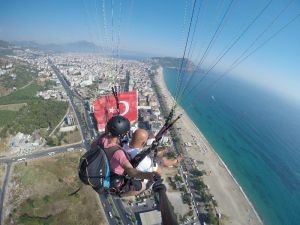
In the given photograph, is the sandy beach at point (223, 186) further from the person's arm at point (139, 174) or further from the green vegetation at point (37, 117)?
the person's arm at point (139, 174)

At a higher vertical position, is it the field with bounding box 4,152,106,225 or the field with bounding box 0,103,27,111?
the field with bounding box 4,152,106,225

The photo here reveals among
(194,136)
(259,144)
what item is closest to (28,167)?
(194,136)

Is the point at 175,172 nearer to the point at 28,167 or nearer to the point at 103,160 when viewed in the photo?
the point at 28,167

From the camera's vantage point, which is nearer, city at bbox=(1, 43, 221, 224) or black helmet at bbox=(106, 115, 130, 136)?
black helmet at bbox=(106, 115, 130, 136)

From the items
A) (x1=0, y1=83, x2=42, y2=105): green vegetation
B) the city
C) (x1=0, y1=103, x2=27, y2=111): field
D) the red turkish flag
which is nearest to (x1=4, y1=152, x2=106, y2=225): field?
the city

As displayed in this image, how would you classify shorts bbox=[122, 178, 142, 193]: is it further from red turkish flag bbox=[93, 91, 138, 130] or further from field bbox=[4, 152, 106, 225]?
field bbox=[4, 152, 106, 225]

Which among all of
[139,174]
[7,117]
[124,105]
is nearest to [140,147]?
[139,174]
